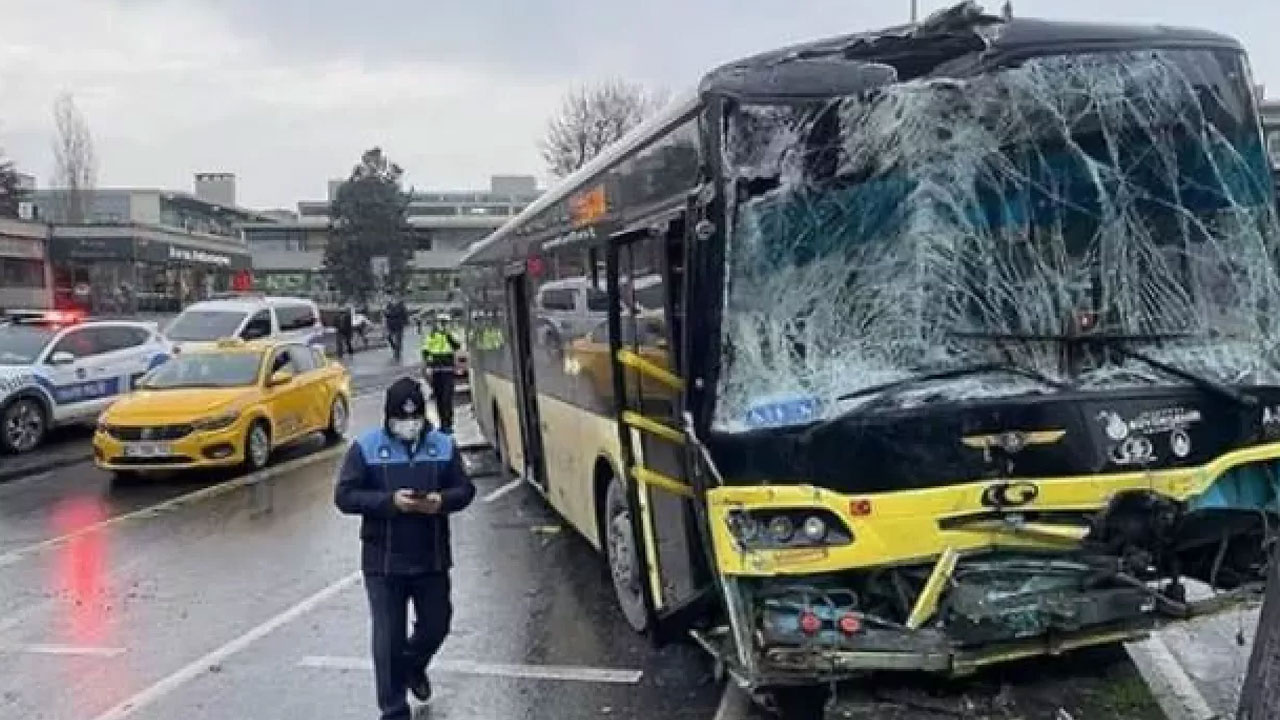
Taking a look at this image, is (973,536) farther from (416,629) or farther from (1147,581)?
(416,629)

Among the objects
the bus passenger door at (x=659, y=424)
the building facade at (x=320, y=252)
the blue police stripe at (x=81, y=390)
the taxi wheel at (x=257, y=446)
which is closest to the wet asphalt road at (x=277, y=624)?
the bus passenger door at (x=659, y=424)

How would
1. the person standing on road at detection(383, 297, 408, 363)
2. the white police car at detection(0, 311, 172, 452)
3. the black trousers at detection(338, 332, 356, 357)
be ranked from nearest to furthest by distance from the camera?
1. the white police car at detection(0, 311, 172, 452)
2. the person standing on road at detection(383, 297, 408, 363)
3. the black trousers at detection(338, 332, 356, 357)

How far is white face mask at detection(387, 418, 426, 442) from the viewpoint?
6.26 m

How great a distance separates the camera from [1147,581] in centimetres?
566

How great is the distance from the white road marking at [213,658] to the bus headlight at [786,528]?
11.0 ft

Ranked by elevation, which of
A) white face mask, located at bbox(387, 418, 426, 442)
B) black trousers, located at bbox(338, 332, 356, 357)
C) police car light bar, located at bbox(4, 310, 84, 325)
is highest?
police car light bar, located at bbox(4, 310, 84, 325)

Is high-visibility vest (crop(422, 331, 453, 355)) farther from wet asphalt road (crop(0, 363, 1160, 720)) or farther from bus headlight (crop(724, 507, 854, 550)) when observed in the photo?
bus headlight (crop(724, 507, 854, 550))

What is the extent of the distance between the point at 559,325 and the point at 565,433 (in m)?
0.77

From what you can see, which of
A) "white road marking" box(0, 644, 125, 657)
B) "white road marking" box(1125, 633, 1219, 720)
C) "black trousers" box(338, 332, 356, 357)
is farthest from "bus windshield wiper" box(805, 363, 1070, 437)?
"black trousers" box(338, 332, 356, 357)

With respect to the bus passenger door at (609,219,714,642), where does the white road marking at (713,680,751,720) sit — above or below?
below

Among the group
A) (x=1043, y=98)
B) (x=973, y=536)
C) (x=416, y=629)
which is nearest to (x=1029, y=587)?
(x=973, y=536)

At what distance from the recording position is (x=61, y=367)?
18922 millimetres

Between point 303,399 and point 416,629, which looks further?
point 303,399

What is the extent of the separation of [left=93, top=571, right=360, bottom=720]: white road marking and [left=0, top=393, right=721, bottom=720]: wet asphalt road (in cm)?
2
